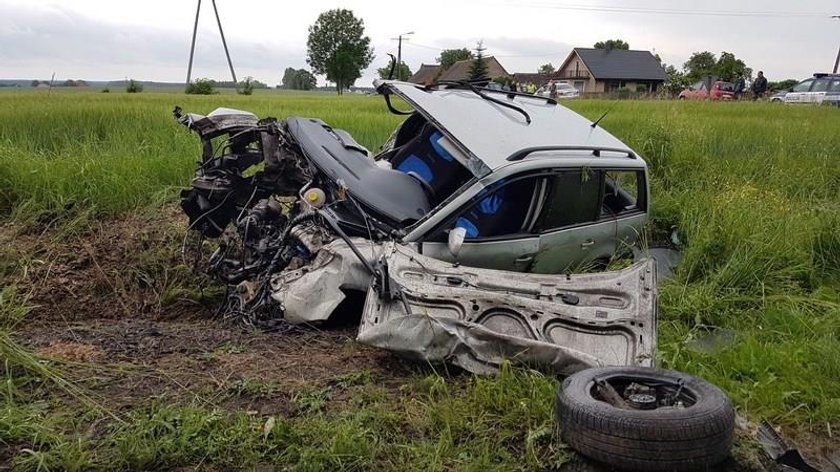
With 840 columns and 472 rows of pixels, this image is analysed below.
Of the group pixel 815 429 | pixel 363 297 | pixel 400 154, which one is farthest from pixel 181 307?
pixel 815 429

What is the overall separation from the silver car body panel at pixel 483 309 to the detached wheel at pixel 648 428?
570 mm

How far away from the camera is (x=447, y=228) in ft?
15.3

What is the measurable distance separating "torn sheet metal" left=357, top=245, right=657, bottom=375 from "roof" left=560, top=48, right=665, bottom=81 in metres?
57.1

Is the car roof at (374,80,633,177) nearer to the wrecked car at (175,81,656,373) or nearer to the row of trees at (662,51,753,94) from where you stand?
the wrecked car at (175,81,656,373)

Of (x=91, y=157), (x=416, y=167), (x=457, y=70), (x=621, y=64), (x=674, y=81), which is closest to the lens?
(x=416, y=167)

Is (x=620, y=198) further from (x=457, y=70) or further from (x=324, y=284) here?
(x=457, y=70)

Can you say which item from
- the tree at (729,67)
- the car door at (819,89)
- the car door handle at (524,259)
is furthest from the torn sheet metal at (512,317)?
the tree at (729,67)

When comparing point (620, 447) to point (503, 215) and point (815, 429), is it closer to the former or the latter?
point (815, 429)

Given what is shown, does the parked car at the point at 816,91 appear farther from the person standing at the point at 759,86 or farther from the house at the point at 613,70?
the house at the point at 613,70

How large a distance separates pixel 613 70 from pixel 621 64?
4.73 ft

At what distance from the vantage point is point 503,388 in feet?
11.8

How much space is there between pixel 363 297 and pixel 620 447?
220 centimetres

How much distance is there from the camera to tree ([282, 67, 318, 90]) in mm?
75125

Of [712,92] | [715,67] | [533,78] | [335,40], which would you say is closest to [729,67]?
[715,67]
